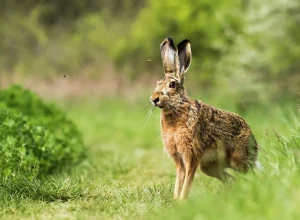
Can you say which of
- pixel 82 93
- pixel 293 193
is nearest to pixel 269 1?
pixel 82 93

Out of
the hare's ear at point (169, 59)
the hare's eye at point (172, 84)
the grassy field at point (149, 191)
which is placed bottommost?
the grassy field at point (149, 191)

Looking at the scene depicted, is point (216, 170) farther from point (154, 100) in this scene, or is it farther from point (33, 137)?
point (33, 137)

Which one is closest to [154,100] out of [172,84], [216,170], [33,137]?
[172,84]

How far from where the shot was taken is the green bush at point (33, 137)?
28.6 ft

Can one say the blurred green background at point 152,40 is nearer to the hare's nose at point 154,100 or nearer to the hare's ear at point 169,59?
the hare's ear at point 169,59

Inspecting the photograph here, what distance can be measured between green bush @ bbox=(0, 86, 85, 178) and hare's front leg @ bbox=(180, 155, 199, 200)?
89.2 inches

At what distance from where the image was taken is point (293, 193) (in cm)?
537

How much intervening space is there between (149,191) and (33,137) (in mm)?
2597

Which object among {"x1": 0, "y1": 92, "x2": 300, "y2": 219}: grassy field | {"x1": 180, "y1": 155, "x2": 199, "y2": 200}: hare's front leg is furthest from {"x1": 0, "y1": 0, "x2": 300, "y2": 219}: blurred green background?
{"x1": 180, "y1": 155, "x2": 199, "y2": 200}: hare's front leg

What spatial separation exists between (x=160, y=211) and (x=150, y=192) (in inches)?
43.9

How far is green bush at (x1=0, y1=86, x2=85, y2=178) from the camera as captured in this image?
28.6 ft

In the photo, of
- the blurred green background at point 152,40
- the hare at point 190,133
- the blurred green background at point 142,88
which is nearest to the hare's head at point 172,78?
the hare at point 190,133

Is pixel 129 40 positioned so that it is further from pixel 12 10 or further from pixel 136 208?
pixel 136 208

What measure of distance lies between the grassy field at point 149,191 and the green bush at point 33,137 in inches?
10.2
